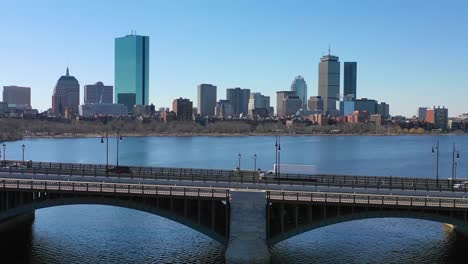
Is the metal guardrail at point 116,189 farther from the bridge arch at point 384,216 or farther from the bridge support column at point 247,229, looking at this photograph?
the bridge arch at point 384,216

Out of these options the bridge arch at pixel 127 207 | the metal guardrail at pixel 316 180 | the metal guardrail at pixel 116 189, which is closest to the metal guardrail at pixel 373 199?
the metal guardrail at pixel 116 189

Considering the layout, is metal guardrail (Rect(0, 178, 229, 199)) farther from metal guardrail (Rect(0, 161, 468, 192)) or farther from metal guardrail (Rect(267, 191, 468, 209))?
metal guardrail (Rect(0, 161, 468, 192))

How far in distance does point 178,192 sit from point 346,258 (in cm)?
1533

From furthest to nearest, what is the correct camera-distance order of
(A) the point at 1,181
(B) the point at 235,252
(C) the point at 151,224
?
(C) the point at 151,224
(A) the point at 1,181
(B) the point at 235,252

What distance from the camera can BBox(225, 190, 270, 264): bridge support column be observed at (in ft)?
135

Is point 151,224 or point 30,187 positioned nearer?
point 30,187

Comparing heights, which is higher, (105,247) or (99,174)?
(99,174)

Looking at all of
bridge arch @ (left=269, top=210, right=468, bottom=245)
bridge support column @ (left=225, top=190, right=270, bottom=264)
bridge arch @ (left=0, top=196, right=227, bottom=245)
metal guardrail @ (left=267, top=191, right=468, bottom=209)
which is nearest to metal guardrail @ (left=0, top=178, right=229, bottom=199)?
bridge arch @ (left=0, top=196, right=227, bottom=245)

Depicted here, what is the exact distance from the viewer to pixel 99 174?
6019cm

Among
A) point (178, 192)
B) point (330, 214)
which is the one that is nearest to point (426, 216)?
A: point (330, 214)

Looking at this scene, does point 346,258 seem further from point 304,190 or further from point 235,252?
point 235,252

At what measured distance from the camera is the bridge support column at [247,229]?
4100cm

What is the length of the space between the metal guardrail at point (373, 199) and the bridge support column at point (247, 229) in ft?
4.49

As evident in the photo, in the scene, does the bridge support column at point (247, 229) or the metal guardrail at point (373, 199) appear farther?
the metal guardrail at point (373, 199)
